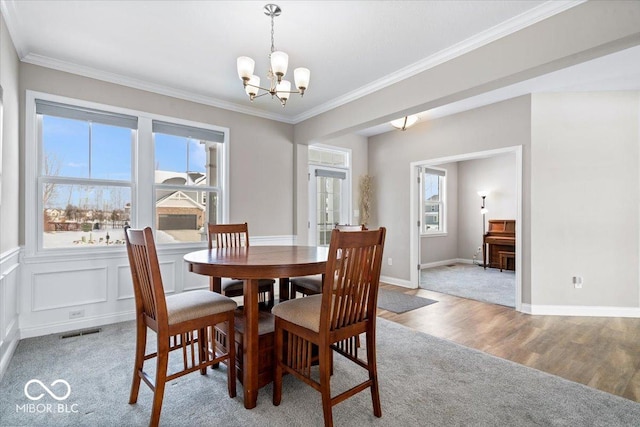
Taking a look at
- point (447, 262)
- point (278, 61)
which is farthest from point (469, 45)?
point (447, 262)

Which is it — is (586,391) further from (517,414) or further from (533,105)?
(533,105)

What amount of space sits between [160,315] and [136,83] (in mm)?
2865

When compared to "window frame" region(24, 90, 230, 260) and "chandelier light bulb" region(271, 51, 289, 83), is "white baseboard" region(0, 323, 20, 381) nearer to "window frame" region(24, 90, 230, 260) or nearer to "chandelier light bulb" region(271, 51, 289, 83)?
"window frame" region(24, 90, 230, 260)

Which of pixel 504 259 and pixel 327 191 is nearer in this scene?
pixel 327 191

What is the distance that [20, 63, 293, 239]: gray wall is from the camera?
326 cm

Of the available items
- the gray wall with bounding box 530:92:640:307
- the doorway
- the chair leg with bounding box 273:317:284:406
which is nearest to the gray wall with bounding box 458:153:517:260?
the doorway

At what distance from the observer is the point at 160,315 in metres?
1.67

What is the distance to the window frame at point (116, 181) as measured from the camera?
9.42 ft

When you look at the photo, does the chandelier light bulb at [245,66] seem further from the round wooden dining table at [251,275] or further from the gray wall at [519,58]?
the gray wall at [519,58]

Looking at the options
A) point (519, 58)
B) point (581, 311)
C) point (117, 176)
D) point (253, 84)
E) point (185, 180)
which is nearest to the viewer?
point (519, 58)

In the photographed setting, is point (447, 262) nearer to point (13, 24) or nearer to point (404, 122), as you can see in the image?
point (404, 122)

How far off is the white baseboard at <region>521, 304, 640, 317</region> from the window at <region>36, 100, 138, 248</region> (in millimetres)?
4912

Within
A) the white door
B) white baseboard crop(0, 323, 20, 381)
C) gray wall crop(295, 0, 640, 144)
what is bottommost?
white baseboard crop(0, 323, 20, 381)

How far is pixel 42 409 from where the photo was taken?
6.01 ft
